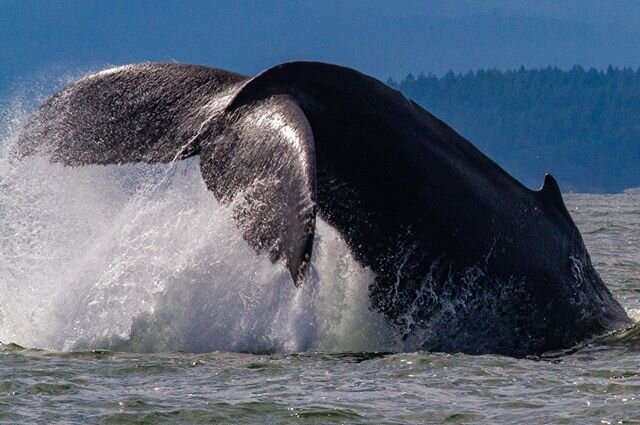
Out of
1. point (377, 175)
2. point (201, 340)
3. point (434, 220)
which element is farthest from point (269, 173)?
point (201, 340)

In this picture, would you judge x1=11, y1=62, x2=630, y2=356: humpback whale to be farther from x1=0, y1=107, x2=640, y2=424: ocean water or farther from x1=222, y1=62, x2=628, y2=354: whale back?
x1=0, y1=107, x2=640, y2=424: ocean water

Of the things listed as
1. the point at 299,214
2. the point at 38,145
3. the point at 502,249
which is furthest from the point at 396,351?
the point at 38,145

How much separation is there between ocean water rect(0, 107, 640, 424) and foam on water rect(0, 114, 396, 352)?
0.04 ft

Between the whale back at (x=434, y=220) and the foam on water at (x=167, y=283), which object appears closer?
the whale back at (x=434, y=220)

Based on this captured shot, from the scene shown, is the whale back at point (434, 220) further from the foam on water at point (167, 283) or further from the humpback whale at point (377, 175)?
the foam on water at point (167, 283)

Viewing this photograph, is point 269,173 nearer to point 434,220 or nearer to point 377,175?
point 377,175

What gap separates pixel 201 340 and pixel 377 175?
1.65m

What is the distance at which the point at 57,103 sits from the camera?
8.32 meters

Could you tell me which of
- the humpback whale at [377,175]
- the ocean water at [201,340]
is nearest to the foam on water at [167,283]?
the ocean water at [201,340]

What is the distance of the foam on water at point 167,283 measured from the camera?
8.24 m

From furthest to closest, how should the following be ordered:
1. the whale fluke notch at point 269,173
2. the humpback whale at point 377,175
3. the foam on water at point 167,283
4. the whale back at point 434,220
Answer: the foam on water at point 167,283 → the whale back at point 434,220 → the humpback whale at point 377,175 → the whale fluke notch at point 269,173

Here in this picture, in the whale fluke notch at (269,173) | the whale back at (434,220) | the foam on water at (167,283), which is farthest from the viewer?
the foam on water at (167,283)

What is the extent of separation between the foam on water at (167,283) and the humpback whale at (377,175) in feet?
0.59

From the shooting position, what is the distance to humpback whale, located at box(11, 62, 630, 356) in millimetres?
7707
